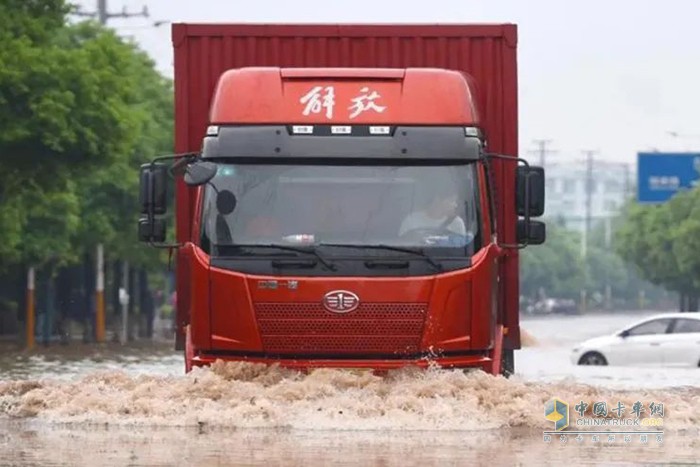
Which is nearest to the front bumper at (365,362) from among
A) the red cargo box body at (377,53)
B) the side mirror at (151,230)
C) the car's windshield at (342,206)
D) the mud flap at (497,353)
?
the mud flap at (497,353)

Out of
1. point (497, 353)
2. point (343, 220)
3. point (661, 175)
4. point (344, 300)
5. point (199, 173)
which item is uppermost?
point (199, 173)

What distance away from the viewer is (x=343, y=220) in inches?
673

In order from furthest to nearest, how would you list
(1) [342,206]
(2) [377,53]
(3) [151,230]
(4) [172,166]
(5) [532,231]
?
(2) [377,53], (5) [532,231], (4) [172,166], (3) [151,230], (1) [342,206]

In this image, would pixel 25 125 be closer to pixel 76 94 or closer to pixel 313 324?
pixel 76 94

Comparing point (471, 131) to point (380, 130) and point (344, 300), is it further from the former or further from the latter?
point (344, 300)

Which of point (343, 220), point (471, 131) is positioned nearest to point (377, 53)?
point (471, 131)

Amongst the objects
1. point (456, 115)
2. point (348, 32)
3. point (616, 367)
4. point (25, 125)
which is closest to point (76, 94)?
point (25, 125)

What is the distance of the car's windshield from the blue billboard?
44401 millimetres

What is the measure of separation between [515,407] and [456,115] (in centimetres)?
248

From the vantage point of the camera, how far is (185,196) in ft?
62.4

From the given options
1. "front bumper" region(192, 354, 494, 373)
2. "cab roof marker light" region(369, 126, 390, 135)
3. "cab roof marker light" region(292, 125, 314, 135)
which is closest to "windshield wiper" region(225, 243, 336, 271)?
"front bumper" region(192, 354, 494, 373)

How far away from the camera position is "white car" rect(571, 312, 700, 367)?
3775cm

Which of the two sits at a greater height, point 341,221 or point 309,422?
point 341,221

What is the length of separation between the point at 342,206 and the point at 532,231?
176 cm
